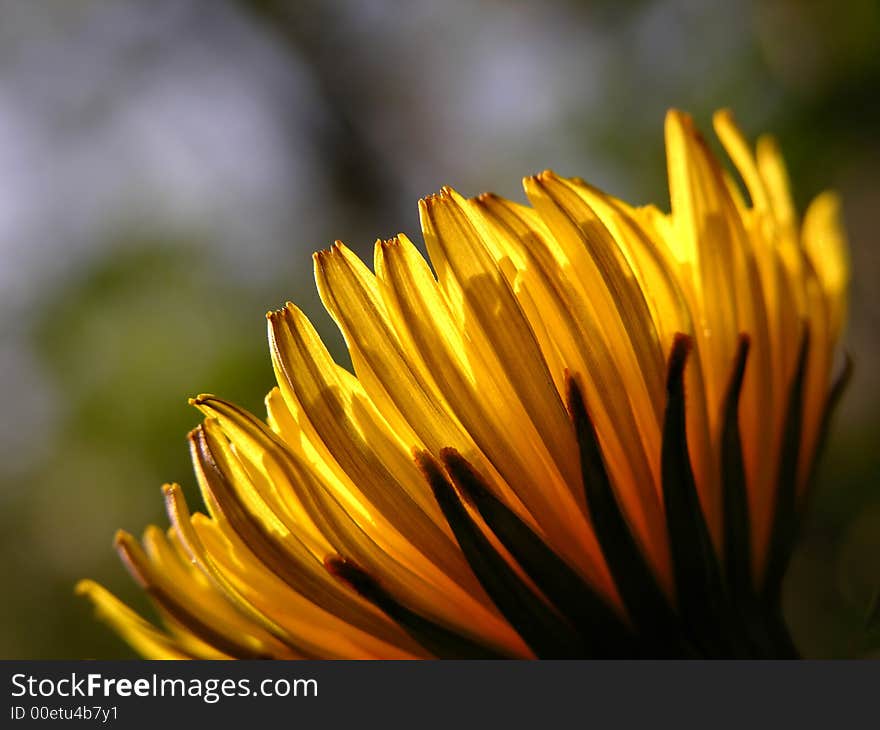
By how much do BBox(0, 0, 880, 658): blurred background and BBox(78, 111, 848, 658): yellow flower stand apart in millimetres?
2140

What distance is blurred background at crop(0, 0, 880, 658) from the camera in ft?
9.84

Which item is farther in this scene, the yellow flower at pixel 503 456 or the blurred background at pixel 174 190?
the blurred background at pixel 174 190

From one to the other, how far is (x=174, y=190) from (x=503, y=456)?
331 cm

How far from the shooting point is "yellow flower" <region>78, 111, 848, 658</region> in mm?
512

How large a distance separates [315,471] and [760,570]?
0.27 meters

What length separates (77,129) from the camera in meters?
3.54

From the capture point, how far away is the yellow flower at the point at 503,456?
51cm

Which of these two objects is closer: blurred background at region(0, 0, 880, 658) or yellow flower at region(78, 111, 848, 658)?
yellow flower at region(78, 111, 848, 658)

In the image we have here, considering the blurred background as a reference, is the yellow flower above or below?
below

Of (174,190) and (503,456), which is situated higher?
(174,190)

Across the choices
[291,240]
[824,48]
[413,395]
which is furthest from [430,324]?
[291,240]

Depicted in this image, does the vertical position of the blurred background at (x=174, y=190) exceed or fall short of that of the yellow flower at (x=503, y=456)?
it exceeds it

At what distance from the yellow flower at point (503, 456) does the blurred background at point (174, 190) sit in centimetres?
214

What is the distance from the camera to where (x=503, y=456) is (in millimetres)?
514
